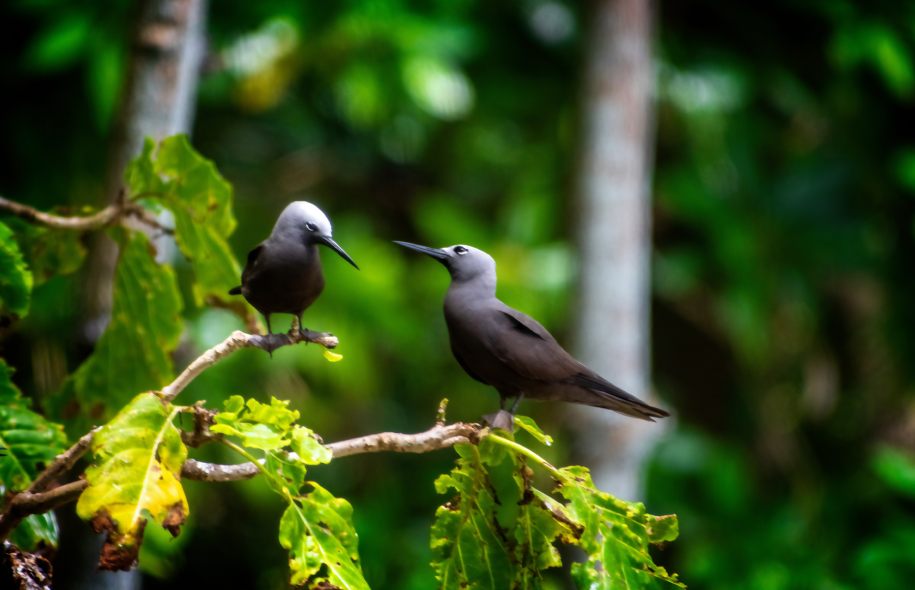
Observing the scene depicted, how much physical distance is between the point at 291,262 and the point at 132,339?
1.40 meters

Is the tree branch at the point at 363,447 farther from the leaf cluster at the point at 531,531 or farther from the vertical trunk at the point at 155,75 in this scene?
the vertical trunk at the point at 155,75

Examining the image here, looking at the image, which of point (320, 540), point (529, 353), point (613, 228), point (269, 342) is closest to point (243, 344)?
point (269, 342)

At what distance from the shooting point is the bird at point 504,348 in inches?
80.6

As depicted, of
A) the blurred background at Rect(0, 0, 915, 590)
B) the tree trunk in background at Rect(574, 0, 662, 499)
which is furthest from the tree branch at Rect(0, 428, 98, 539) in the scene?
the tree trunk in background at Rect(574, 0, 662, 499)

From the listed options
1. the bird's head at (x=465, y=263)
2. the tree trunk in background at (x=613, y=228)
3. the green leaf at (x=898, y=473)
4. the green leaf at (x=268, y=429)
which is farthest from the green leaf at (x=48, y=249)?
the green leaf at (x=898, y=473)

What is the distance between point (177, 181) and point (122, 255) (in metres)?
0.26

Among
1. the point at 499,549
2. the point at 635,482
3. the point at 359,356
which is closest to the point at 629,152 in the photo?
the point at 635,482

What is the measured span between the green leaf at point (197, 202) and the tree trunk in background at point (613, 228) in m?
2.64

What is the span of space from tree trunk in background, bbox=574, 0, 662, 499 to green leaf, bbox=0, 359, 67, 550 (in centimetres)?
299

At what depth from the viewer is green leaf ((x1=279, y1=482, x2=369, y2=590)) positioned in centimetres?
223

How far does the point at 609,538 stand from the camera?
7.95 feet

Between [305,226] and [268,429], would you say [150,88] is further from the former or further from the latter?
[305,226]

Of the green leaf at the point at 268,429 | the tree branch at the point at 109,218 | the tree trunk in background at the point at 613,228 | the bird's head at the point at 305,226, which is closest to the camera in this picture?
the bird's head at the point at 305,226

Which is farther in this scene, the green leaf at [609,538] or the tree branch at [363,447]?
the green leaf at [609,538]
